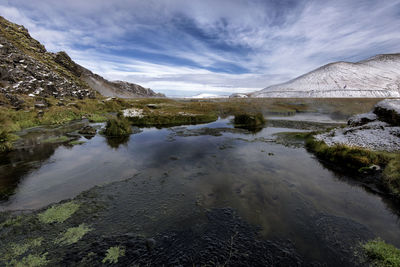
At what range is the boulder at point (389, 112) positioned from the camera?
15.4m

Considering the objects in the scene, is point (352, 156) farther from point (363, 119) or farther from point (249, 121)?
point (249, 121)

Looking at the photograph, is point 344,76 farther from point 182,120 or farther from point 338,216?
point 338,216

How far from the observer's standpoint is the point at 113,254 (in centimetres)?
580

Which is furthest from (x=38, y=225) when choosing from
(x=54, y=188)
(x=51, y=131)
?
(x=51, y=131)

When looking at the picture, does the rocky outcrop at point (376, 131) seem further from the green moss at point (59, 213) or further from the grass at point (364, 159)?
the green moss at point (59, 213)

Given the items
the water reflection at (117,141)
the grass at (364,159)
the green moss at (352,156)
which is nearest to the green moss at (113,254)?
the water reflection at (117,141)

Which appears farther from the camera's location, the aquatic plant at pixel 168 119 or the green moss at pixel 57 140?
the aquatic plant at pixel 168 119

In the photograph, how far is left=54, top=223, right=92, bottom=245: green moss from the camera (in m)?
6.21

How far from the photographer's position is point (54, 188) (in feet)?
32.7

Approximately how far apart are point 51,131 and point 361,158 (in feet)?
118

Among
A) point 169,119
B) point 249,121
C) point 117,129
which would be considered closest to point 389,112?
point 249,121

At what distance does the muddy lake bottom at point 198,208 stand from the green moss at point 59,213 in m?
0.27

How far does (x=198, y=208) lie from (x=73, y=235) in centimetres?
535

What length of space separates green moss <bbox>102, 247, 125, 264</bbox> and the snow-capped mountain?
194622 millimetres
